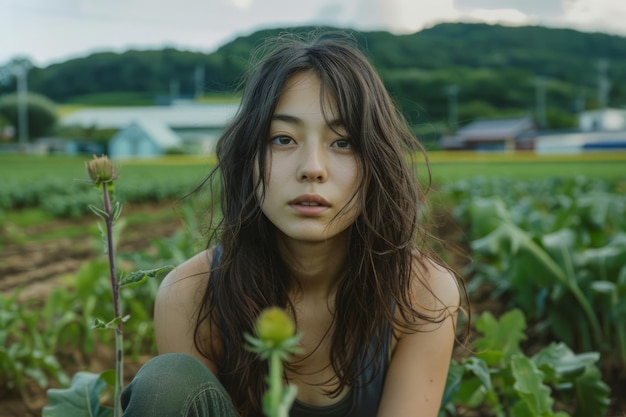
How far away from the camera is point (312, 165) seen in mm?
1235

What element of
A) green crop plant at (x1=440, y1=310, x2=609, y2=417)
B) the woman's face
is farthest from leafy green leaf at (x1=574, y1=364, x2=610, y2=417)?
the woman's face

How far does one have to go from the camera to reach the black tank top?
1.56m

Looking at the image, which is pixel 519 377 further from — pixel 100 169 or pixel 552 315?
pixel 552 315

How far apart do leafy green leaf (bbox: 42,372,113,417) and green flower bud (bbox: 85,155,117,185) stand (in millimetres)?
725

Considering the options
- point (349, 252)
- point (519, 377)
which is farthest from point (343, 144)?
point (519, 377)

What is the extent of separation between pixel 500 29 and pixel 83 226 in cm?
6708

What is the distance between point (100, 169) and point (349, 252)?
637 millimetres

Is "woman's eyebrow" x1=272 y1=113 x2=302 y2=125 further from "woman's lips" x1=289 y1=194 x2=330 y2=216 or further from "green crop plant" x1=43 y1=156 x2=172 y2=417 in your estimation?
"green crop plant" x1=43 y1=156 x2=172 y2=417

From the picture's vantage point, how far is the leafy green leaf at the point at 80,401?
1.62 m

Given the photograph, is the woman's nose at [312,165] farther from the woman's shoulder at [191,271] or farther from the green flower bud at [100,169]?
the woman's shoulder at [191,271]

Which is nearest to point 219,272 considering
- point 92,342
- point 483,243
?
point 92,342

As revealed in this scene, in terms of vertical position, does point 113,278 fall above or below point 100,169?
below

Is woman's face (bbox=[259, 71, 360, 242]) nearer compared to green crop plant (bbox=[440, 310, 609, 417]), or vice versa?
woman's face (bbox=[259, 71, 360, 242])

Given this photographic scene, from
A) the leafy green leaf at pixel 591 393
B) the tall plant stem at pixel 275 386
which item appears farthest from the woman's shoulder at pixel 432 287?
the tall plant stem at pixel 275 386
